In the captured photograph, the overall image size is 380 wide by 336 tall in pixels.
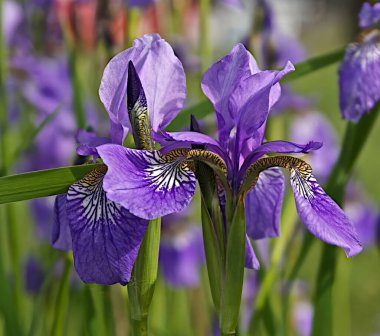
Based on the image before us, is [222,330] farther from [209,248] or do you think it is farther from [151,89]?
[151,89]

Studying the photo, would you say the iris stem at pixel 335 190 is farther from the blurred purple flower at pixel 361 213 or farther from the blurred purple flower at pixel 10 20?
the blurred purple flower at pixel 10 20

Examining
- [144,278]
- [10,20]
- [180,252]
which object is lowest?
[180,252]

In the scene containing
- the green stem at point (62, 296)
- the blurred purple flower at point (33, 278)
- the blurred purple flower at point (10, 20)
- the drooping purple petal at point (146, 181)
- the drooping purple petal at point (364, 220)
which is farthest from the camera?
the blurred purple flower at point (10, 20)

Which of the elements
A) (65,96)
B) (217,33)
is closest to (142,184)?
(65,96)

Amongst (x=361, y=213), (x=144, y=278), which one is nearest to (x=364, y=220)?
(x=361, y=213)

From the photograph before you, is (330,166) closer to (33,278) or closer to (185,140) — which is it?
(33,278)

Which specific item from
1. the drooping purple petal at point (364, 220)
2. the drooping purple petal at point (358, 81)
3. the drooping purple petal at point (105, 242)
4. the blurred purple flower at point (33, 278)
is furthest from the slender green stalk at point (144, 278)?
the drooping purple petal at point (364, 220)
